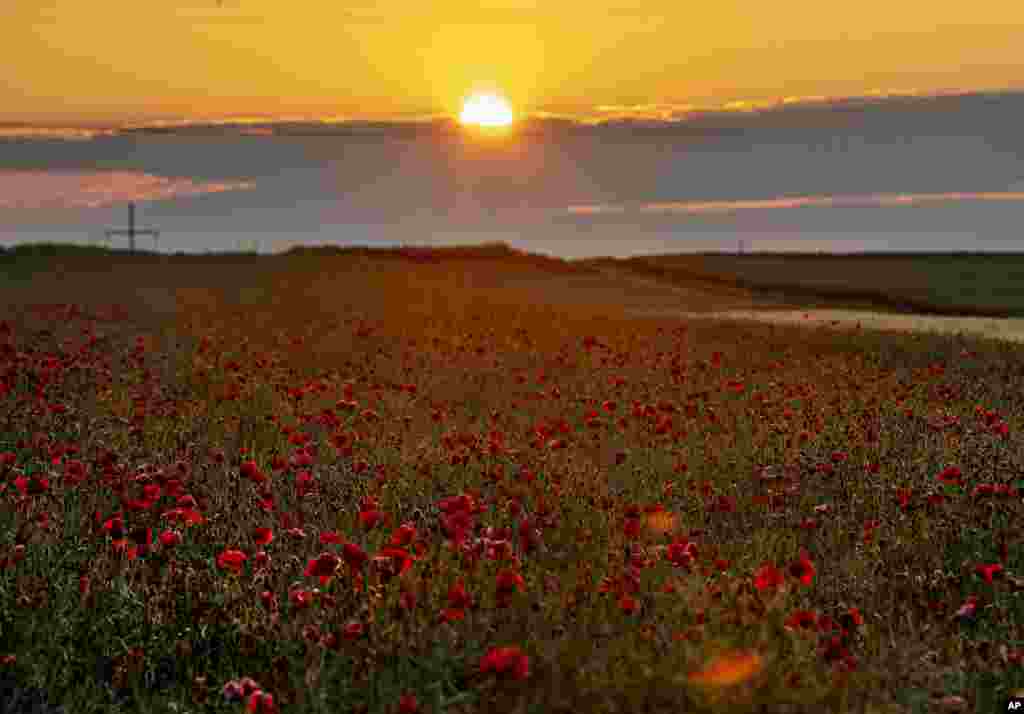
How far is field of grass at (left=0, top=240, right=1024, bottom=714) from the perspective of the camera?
4219 millimetres

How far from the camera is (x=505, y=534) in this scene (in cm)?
616

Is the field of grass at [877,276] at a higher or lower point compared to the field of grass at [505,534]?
higher

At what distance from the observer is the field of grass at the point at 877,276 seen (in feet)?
156

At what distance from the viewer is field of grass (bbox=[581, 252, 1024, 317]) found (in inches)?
1875

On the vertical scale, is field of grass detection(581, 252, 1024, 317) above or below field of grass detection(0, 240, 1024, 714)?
above

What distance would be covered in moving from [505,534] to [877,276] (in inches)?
2170

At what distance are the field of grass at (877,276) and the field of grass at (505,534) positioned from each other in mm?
33565

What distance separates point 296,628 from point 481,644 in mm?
1076

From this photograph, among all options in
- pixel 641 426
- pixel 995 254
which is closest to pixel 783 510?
pixel 641 426

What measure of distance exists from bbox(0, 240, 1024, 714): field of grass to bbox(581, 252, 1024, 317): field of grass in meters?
33.6

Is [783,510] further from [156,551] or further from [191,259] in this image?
A: [191,259]

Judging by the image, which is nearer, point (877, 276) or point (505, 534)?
point (505, 534)

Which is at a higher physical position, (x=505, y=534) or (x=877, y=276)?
(x=877, y=276)

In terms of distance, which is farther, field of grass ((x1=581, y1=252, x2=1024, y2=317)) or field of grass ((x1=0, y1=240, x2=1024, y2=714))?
field of grass ((x1=581, y1=252, x2=1024, y2=317))
